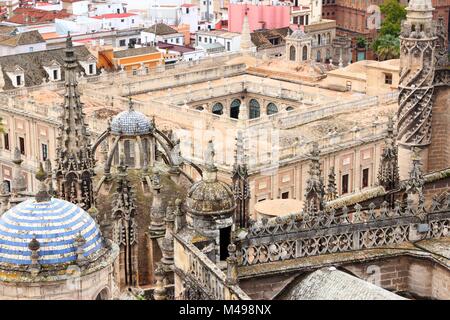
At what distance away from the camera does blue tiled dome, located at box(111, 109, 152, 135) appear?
3678 cm

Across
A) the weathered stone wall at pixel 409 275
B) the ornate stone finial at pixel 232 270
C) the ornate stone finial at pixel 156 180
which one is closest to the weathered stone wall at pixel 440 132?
the ornate stone finial at pixel 156 180

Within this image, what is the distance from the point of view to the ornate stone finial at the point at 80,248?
58.6 feet

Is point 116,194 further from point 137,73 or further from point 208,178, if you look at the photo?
point 137,73

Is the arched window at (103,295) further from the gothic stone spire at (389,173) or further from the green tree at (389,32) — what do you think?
the green tree at (389,32)

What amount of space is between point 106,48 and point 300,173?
125 feet

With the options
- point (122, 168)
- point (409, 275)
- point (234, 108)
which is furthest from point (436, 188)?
point (234, 108)

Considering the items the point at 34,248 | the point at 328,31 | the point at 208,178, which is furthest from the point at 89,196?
the point at 328,31

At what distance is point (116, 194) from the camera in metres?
33.8

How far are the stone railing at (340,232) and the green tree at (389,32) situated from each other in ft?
312

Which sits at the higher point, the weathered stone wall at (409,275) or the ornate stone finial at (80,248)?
the ornate stone finial at (80,248)

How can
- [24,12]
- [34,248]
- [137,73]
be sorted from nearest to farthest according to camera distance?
1. [34,248]
2. [137,73]
3. [24,12]

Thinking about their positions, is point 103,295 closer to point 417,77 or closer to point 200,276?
point 200,276

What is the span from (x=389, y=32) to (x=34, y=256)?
11528 centimetres

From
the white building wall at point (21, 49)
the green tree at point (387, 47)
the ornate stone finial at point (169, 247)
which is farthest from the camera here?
the green tree at point (387, 47)
